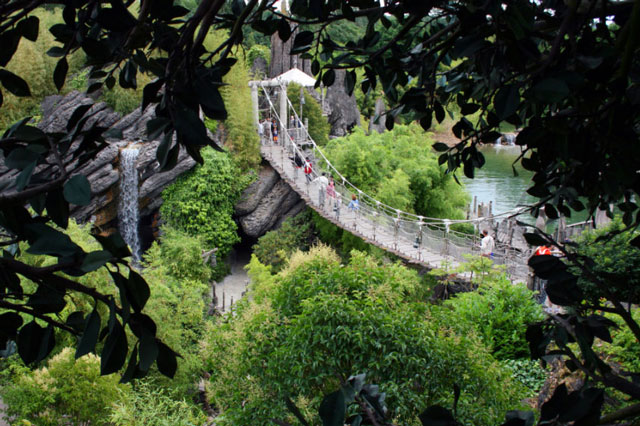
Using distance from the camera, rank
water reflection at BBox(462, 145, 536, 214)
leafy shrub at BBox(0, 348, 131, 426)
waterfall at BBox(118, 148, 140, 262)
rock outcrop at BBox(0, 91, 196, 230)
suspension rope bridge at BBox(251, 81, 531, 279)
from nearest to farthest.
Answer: leafy shrub at BBox(0, 348, 131, 426)
suspension rope bridge at BBox(251, 81, 531, 279)
rock outcrop at BBox(0, 91, 196, 230)
waterfall at BBox(118, 148, 140, 262)
water reflection at BBox(462, 145, 536, 214)

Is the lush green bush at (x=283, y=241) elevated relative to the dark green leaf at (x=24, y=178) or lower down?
lower down

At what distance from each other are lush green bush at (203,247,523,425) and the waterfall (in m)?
7.04

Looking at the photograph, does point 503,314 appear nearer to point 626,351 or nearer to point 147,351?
point 626,351

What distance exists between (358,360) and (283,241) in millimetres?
7888

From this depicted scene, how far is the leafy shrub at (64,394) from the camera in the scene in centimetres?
535

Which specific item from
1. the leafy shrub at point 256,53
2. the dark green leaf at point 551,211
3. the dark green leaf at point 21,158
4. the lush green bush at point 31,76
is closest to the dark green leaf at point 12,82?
the dark green leaf at point 21,158

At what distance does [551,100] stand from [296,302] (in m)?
4.70

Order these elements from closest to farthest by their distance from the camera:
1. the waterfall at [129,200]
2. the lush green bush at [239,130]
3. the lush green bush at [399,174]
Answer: the waterfall at [129,200] → the lush green bush at [399,174] → the lush green bush at [239,130]

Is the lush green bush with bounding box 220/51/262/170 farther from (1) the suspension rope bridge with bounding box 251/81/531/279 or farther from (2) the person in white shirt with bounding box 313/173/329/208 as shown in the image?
(2) the person in white shirt with bounding box 313/173/329/208

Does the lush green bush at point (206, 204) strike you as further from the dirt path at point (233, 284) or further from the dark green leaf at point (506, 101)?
the dark green leaf at point (506, 101)

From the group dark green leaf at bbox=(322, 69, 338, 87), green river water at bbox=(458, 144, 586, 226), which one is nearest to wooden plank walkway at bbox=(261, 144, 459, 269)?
green river water at bbox=(458, 144, 586, 226)

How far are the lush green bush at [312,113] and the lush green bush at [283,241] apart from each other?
4.89m

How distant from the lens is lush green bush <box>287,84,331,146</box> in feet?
Answer: 55.2

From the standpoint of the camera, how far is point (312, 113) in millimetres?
16891
